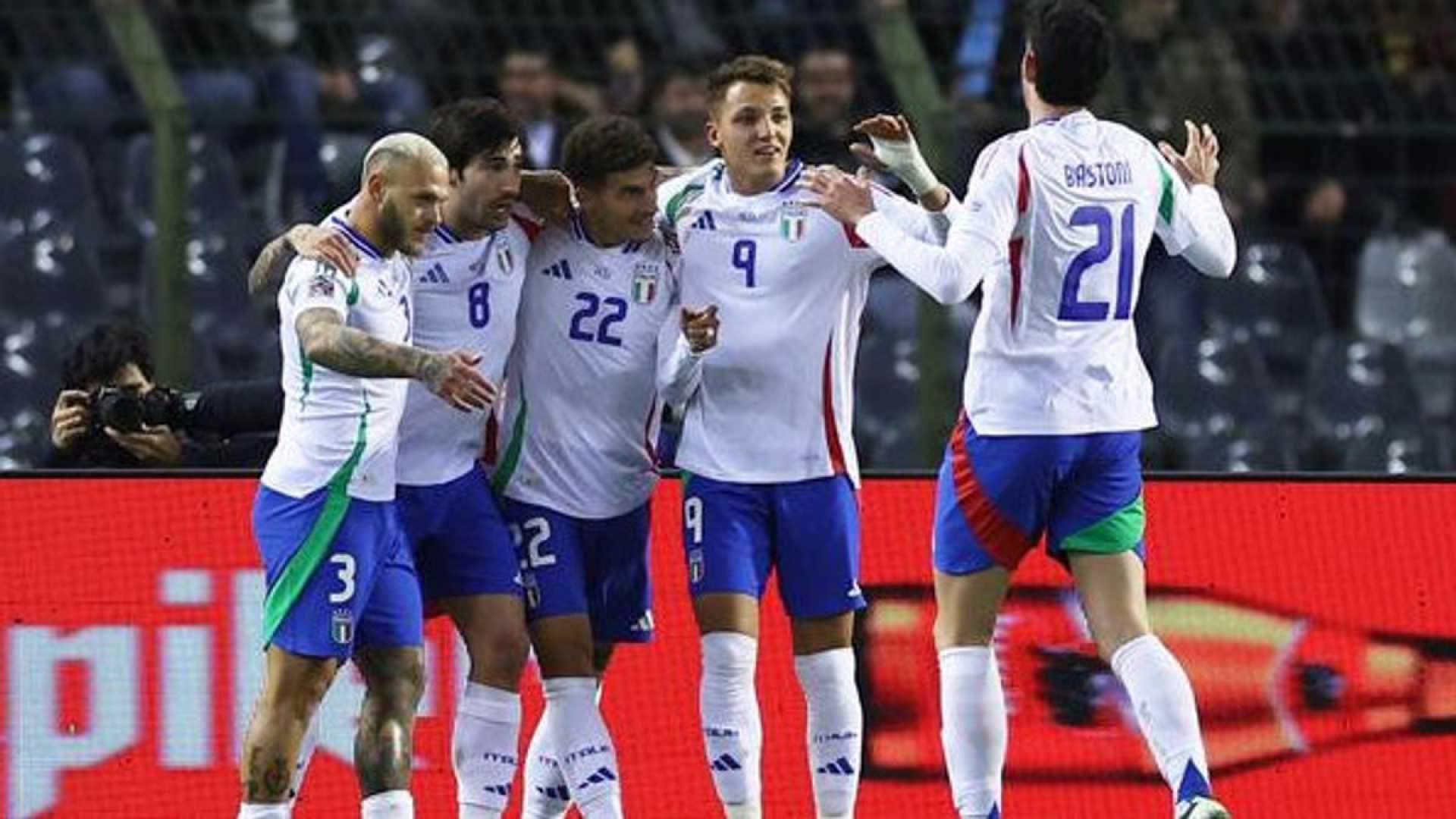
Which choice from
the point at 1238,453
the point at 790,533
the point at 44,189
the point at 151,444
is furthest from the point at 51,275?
the point at 790,533

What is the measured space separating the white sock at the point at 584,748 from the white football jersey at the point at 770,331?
61cm

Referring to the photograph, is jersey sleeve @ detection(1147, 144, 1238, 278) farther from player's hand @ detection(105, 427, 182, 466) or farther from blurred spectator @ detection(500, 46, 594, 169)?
blurred spectator @ detection(500, 46, 594, 169)

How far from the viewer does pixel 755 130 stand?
8883mm

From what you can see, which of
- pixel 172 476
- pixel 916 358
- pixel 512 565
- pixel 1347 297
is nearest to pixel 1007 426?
pixel 512 565

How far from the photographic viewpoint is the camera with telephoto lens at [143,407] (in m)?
9.41

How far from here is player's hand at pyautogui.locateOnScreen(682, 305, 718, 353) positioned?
859cm

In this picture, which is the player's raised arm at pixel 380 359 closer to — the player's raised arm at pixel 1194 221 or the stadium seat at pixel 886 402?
the player's raised arm at pixel 1194 221

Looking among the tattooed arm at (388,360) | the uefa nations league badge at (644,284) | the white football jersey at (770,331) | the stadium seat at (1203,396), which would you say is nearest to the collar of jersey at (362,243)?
the tattooed arm at (388,360)

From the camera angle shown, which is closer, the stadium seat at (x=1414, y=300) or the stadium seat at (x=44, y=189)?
the stadium seat at (x=44, y=189)

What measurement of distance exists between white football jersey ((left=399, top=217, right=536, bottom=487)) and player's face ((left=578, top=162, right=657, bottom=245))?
0.24 metres

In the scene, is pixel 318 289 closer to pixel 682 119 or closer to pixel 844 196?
pixel 844 196

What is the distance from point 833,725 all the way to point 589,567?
2.32 ft

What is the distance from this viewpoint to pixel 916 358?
12172 mm

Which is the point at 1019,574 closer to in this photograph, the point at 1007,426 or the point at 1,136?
the point at 1007,426
